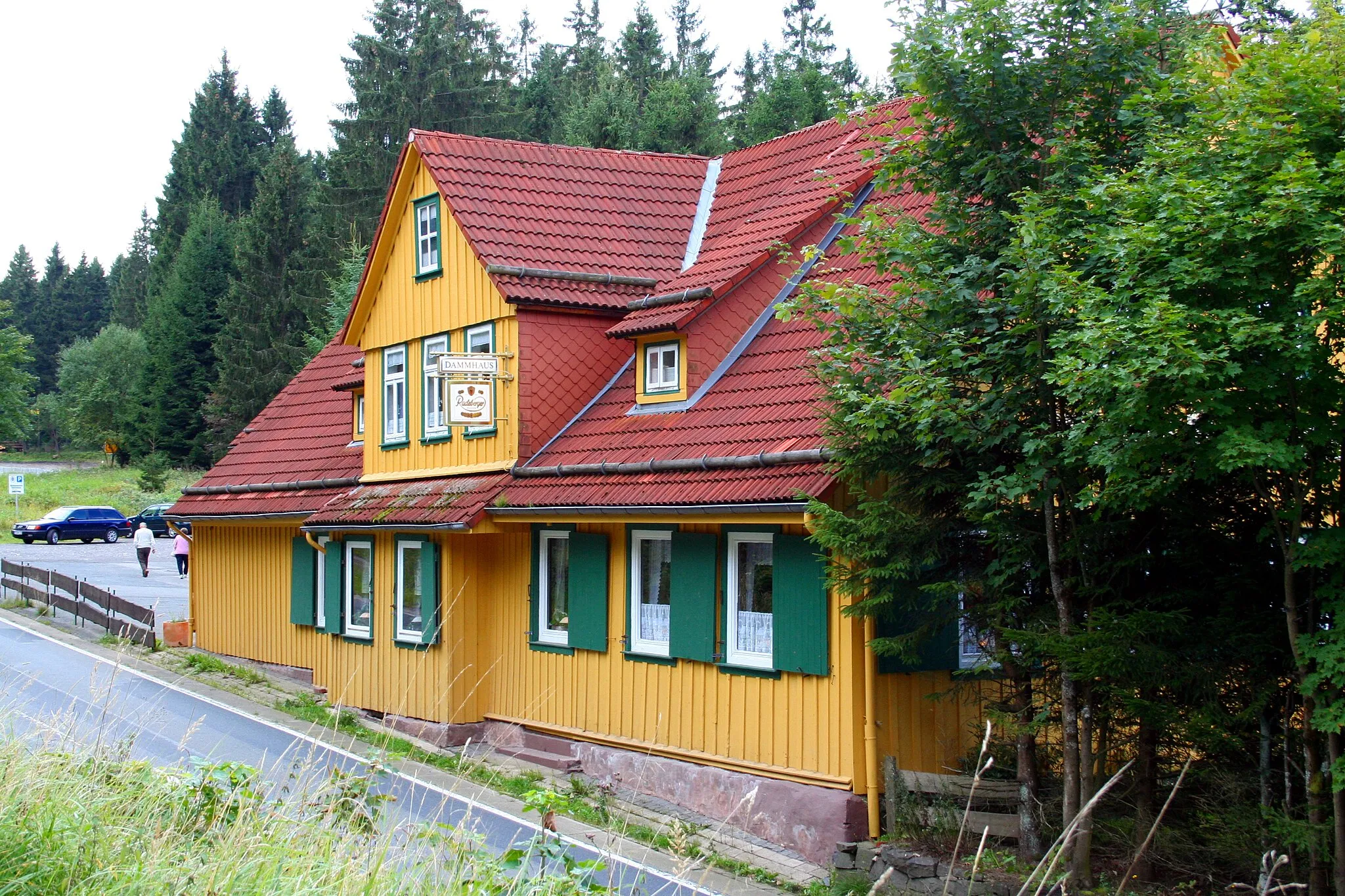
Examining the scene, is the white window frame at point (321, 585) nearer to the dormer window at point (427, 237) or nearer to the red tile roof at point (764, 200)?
the dormer window at point (427, 237)

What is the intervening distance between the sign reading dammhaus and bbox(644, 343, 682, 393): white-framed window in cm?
220

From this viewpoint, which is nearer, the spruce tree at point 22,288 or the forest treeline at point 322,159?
the forest treeline at point 322,159

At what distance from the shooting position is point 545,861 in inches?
219

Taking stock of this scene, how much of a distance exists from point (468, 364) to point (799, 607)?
21.1ft

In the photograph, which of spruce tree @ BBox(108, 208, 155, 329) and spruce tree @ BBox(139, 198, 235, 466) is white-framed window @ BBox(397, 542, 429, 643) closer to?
spruce tree @ BBox(139, 198, 235, 466)

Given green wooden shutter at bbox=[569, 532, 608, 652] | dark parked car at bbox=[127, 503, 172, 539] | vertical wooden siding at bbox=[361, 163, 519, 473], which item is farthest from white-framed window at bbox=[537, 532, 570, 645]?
dark parked car at bbox=[127, 503, 172, 539]

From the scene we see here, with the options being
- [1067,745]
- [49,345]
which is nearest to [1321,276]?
[1067,745]

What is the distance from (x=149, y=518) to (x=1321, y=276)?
5504 cm

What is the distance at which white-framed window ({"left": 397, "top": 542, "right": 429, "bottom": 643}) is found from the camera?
18.7 m

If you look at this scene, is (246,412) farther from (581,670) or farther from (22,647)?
A: (581,670)

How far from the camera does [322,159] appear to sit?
68.0 metres

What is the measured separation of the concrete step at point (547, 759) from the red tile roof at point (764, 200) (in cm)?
524

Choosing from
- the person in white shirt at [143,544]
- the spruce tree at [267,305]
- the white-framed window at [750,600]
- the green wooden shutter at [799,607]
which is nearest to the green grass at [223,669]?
the white-framed window at [750,600]

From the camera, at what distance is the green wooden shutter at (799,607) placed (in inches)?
495
